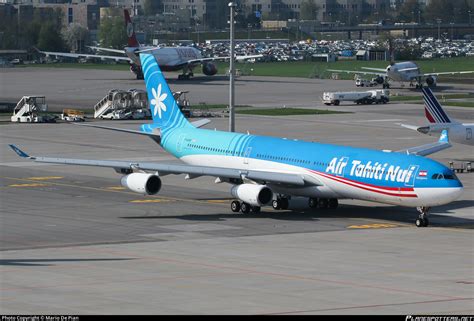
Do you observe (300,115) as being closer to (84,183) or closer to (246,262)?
(84,183)

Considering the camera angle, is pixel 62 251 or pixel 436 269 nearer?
pixel 436 269

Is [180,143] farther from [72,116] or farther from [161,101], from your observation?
[72,116]

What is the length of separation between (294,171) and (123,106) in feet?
232

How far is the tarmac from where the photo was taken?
3806 centimetres

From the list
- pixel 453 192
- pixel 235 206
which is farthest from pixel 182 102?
pixel 453 192

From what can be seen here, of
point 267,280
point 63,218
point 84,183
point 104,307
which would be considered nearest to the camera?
point 104,307

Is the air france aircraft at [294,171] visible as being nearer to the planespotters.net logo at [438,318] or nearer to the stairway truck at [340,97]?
the planespotters.net logo at [438,318]

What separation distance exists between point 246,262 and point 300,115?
272ft

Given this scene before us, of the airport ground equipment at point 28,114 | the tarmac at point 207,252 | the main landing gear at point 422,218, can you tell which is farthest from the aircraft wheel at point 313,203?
the airport ground equipment at point 28,114

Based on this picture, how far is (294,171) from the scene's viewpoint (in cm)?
6078

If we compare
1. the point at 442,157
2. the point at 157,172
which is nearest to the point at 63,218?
the point at 157,172

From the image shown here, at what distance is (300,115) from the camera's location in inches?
5069

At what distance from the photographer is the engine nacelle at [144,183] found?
196 ft

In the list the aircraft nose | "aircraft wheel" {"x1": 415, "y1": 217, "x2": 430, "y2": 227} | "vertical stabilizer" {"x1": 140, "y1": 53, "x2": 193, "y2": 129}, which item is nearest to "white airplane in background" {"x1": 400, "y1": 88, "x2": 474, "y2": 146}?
"vertical stabilizer" {"x1": 140, "y1": 53, "x2": 193, "y2": 129}
